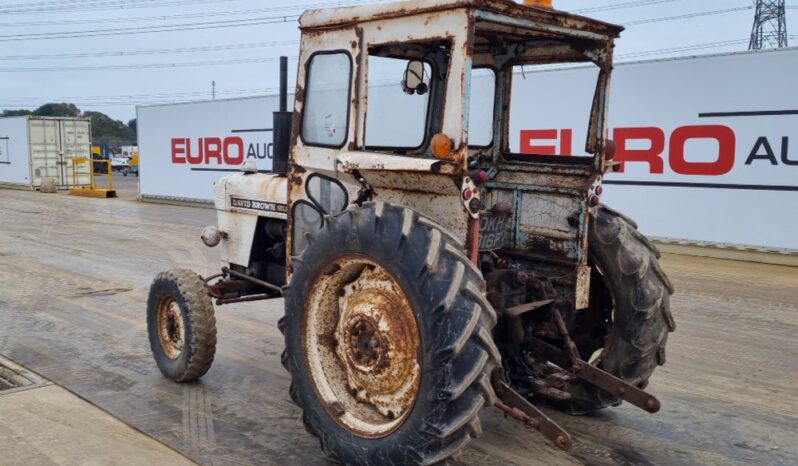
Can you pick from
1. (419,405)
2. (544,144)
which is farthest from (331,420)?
(544,144)

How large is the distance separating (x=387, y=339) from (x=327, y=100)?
5.24 feet

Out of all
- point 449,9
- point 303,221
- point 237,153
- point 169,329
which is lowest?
point 169,329

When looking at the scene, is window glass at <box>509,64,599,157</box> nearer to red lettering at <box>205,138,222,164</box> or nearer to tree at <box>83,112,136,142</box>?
red lettering at <box>205,138,222,164</box>

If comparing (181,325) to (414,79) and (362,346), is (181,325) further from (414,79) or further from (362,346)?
(414,79)

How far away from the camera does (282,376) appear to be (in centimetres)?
591

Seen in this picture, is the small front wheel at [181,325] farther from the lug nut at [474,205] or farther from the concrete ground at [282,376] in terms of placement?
the lug nut at [474,205]

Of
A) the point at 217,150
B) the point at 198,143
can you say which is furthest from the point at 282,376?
the point at 198,143

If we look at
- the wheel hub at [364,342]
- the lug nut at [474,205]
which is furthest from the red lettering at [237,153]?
the lug nut at [474,205]

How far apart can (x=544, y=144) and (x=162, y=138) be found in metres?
13.9

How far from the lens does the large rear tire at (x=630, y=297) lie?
4.50 m

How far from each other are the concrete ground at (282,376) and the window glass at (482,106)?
1.94 metres

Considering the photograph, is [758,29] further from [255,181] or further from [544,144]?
[255,181]

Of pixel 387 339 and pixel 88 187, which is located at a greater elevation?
pixel 387 339

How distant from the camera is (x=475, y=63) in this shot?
17.0ft
